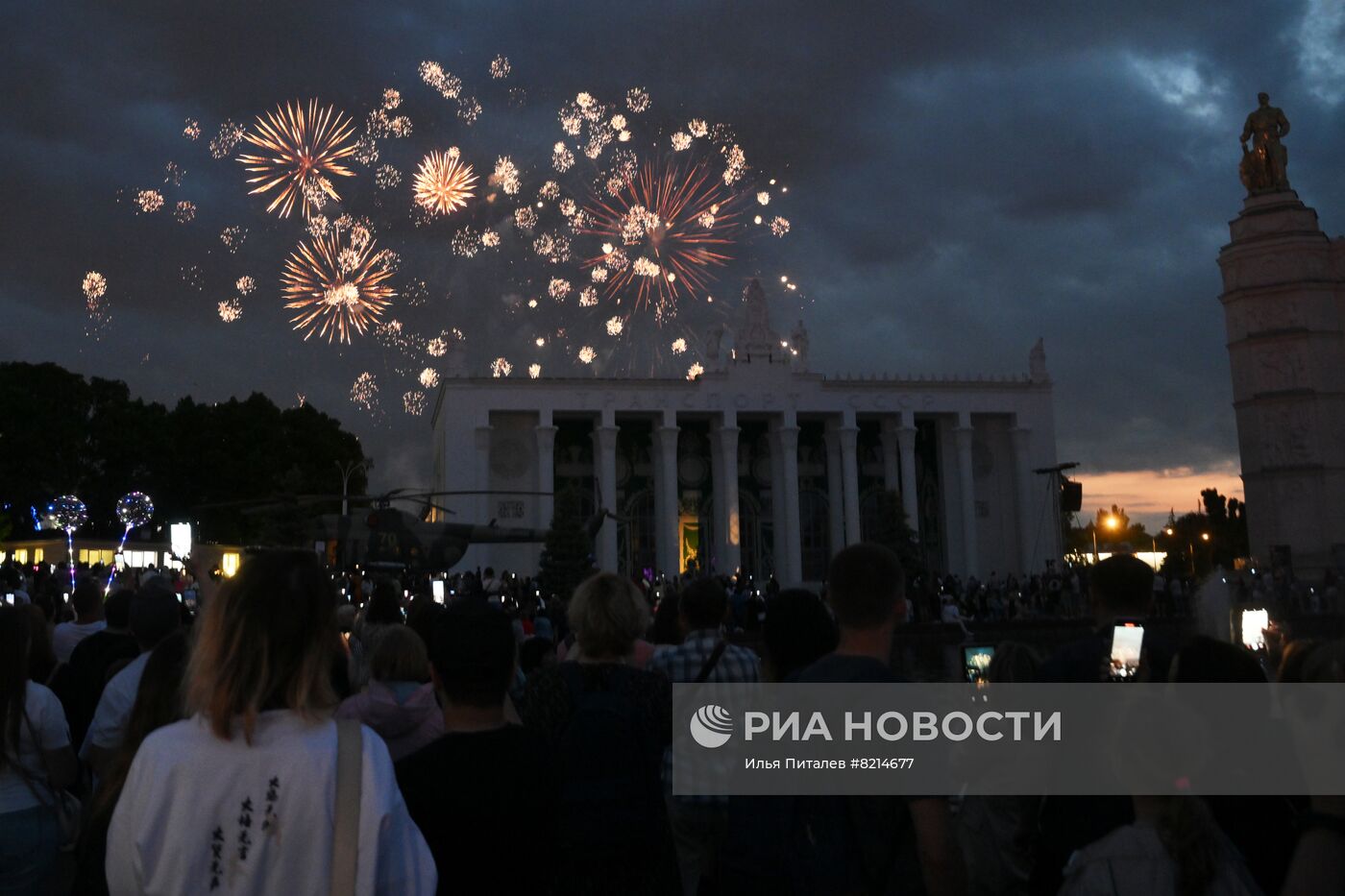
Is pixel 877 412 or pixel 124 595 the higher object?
pixel 877 412

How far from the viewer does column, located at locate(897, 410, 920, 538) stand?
57.7 m

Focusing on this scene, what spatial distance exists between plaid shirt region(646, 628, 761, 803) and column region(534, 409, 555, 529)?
161ft

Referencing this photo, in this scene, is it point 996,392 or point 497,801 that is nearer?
point 497,801

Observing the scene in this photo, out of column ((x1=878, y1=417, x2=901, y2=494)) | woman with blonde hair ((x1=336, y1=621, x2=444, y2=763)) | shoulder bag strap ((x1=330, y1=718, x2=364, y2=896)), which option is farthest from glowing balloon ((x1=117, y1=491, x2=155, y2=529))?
column ((x1=878, y1=417, x2=901, y2=494))

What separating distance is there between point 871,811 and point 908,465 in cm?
5597

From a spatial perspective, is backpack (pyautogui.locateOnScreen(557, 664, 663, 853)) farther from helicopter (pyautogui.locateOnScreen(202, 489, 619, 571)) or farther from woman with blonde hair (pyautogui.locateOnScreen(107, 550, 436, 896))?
helicopter (pyautogui.locateOnScreen(202, 489, 619, 571))

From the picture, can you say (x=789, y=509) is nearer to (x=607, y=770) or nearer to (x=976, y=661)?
(x=976, y=661)

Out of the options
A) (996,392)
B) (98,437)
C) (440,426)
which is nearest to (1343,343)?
(996,392)

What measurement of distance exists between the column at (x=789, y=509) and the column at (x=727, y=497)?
7.41ft

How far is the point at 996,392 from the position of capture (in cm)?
6041

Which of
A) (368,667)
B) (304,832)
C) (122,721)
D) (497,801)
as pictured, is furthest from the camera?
(368,667)

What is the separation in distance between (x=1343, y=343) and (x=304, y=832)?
35837mm

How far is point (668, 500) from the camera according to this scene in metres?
56.0

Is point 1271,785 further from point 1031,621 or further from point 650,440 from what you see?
point 650,440
